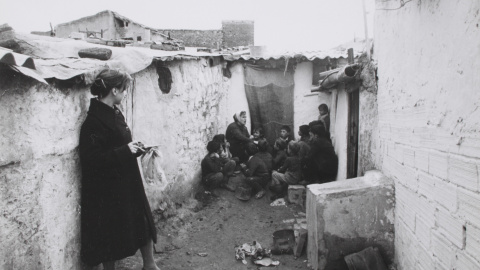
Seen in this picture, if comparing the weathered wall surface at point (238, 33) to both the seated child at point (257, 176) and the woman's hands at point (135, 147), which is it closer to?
the seated child at point (257, 176)

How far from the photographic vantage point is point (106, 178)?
3.09 metres

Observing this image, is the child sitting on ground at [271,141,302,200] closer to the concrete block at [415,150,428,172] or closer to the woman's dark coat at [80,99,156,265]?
the concrete block at [415,150,428,172]

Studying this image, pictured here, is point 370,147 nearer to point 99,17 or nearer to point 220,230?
point 220,230

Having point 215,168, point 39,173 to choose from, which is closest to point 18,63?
point 39,173

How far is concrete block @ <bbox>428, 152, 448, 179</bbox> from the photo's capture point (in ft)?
8.32

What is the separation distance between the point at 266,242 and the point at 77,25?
1449 cm

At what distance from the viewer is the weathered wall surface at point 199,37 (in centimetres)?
1717

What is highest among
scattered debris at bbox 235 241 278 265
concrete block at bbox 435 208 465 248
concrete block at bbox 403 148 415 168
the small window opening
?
the small window opening

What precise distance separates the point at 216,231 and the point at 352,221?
8.29ft

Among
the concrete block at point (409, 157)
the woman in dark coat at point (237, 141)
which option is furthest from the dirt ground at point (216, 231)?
the concrete block at point (409, 157)

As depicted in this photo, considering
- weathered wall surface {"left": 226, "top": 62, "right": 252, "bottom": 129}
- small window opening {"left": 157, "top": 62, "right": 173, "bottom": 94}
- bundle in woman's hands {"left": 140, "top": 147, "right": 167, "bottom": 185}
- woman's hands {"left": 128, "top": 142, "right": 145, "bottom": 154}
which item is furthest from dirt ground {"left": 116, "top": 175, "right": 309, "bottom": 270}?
weathered wall surface {"left": 226, "top": 62, "right": 252, "bottom": 129}

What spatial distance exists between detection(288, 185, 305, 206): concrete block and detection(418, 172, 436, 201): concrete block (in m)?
3.97

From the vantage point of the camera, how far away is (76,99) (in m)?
3.19

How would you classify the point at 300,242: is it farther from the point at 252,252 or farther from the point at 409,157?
the point at 409,157
